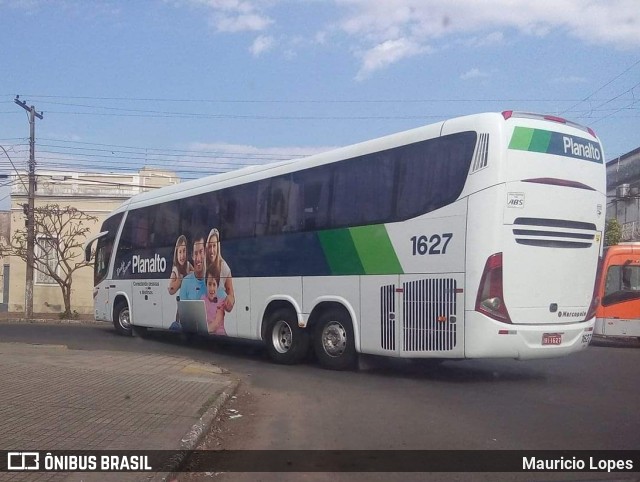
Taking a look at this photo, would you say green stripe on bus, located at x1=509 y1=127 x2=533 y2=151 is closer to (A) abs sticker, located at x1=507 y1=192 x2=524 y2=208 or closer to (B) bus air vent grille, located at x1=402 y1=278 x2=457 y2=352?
(A) abs sticker, located at x1=507 y1=192 x2=524 y2=208

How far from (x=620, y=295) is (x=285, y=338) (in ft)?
32.6

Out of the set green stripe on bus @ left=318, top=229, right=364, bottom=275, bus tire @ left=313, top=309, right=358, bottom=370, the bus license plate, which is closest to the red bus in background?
the bus license plate

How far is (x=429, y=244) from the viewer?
420 inches

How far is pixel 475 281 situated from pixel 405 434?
10.2ft

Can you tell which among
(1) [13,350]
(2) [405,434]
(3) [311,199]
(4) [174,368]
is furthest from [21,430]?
(1) [13,350]

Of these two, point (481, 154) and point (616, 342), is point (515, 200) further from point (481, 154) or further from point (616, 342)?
point (616, 342)

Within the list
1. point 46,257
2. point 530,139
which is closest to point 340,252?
point 530,139

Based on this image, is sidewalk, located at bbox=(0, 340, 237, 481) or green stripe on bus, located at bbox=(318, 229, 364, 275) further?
green stripe on bus, located at bbox=(318, 229, 364, 275)

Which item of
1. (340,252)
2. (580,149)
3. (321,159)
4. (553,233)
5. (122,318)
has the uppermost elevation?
(321,159)

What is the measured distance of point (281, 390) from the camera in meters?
10.9

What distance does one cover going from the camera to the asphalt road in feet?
24.1

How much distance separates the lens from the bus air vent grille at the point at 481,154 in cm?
1002

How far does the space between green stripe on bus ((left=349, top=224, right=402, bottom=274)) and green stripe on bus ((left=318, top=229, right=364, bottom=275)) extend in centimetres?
12

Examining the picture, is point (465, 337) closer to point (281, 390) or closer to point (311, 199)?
point (281, 390)
